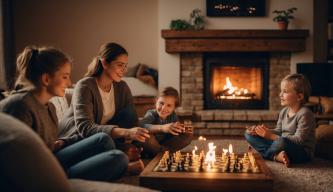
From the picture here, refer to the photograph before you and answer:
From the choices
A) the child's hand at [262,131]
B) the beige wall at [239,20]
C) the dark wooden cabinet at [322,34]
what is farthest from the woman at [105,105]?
the dark wooden cabinet at [322,34]

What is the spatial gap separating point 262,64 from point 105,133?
3023 mm

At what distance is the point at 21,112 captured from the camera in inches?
69.4

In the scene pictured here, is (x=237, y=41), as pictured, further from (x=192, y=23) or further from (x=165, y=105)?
(x=165, y=105)

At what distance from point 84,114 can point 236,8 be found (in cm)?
287

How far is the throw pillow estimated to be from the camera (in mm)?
4281

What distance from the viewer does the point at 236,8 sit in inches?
191

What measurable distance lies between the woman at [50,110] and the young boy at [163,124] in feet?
2.26

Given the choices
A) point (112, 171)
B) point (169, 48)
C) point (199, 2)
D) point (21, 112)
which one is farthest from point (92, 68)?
point (199, 2)

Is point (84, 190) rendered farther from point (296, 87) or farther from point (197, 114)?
point (197, 114)

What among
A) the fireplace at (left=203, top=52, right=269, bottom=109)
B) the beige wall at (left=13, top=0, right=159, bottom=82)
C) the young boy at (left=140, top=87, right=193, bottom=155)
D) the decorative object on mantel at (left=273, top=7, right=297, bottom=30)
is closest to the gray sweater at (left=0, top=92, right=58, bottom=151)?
the young boy at (left=140, top=87, right=193, bottom=155)

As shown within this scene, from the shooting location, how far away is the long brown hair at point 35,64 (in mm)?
1915

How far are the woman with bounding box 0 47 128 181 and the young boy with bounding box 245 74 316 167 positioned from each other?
1122 mm

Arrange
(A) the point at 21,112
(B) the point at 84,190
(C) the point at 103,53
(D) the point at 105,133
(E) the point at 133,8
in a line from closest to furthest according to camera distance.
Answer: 1. (B) the point at 84,190
2. (A) the point at 21,112
3. (D) the point at 105,133
4. (C) the point at 103,53
5. (E) the point at 133,8

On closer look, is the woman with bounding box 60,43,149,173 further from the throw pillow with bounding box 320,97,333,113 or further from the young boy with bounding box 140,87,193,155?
the throw pillow with bounding box 320,97,333,113
